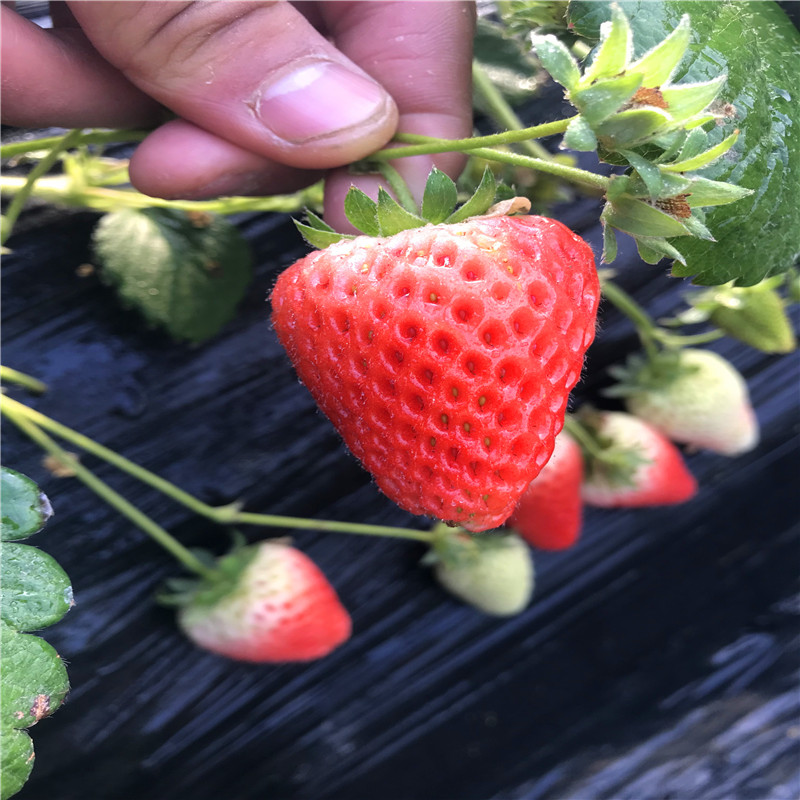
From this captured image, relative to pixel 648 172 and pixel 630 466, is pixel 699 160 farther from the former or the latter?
pixel 630 466

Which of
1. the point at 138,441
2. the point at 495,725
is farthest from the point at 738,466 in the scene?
the point at 138,441

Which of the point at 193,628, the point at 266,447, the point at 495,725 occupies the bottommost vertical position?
the point at 495,725

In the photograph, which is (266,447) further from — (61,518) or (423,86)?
(423,86)

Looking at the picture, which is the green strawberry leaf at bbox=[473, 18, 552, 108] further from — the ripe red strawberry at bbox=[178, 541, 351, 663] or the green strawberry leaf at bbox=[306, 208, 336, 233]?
the ripe red strawberry at bbox=[178, 541, 351, 663]

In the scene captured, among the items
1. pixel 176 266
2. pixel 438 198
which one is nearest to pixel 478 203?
pixel 438 198

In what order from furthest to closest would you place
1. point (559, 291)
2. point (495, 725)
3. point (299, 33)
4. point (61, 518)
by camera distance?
point (495, 725), point (61, 518), point (299, 33), point (559, 291)

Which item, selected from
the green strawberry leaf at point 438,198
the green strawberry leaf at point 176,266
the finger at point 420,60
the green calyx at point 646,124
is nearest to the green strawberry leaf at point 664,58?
the green calyx at point 646,124
